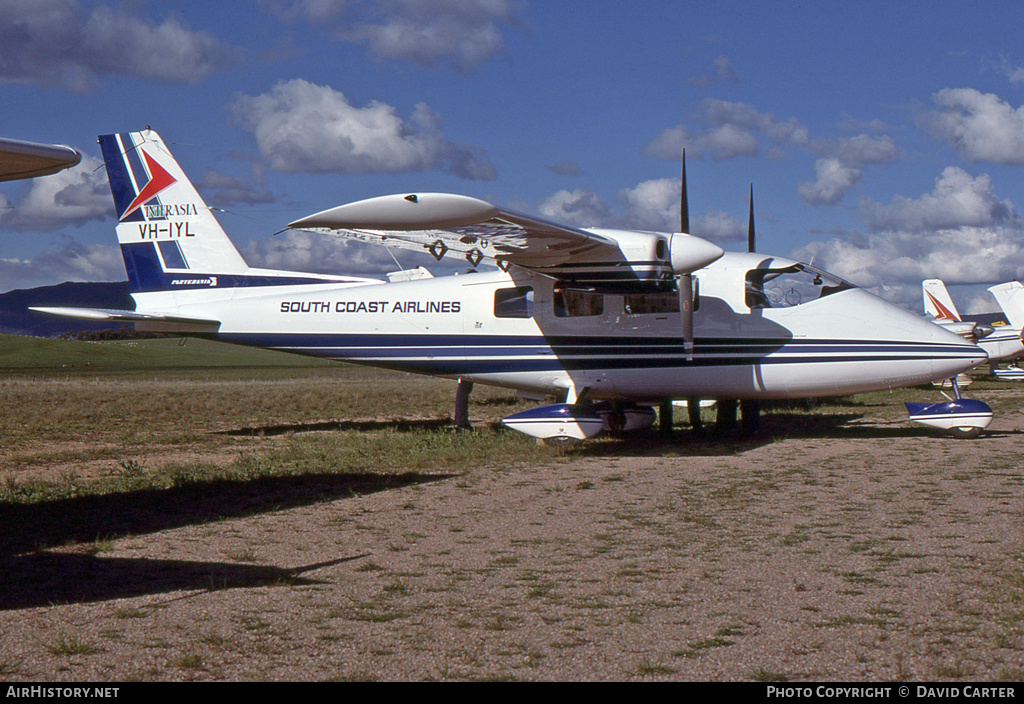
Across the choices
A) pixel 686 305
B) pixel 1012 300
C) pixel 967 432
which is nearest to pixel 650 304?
pixel 686 305

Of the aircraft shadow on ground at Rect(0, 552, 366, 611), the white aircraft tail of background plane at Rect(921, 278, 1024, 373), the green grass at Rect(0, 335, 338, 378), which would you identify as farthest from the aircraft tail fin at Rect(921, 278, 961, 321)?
the green grass at Rect(0, 335, 338, 378)

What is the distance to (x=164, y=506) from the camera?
8742 millimetres

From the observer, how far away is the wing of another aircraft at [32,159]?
5531 mm

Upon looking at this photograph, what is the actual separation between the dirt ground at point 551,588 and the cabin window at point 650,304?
450cm

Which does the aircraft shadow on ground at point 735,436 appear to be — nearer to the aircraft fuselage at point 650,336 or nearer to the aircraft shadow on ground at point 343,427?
the aircraft fuselage at point 650,336

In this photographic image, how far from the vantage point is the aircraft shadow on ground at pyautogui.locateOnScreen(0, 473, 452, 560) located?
728cm

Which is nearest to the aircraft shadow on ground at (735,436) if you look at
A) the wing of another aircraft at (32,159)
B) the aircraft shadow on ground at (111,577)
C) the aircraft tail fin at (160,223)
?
the aircraft shadow on ground at (111,577)

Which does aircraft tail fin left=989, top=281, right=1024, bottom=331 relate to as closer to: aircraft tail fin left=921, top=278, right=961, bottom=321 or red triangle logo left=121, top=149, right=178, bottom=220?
aircraft tail fin left=921, top=278, right=961, bottom=321

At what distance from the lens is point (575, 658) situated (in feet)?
13.4

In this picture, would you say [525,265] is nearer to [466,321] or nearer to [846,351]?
[466,321]

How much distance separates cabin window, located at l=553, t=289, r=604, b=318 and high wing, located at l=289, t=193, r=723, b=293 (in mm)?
445

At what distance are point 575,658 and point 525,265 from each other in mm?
10043
